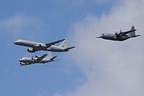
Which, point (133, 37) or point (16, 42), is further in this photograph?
point (16, 42)

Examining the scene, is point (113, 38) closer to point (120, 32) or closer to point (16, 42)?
point (120, 32)

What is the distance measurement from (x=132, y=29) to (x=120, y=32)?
4041 millimetres

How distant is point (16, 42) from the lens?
199750 millimetres

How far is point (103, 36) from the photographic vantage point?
17812 cm

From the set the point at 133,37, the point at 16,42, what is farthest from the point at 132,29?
the point at 16,42

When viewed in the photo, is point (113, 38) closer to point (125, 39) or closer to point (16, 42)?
point (125, 39)

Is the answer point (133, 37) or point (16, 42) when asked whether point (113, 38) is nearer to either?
point (133, 37)

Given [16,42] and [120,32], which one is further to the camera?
[16,42]

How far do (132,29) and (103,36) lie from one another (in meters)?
11.2

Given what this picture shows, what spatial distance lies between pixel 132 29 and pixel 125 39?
Answer: 150 inches

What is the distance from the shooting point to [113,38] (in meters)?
180

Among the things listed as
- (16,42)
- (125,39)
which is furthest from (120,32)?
(16,42)

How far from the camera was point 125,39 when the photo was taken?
183625 millimetres

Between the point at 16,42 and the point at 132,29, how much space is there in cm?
4030
